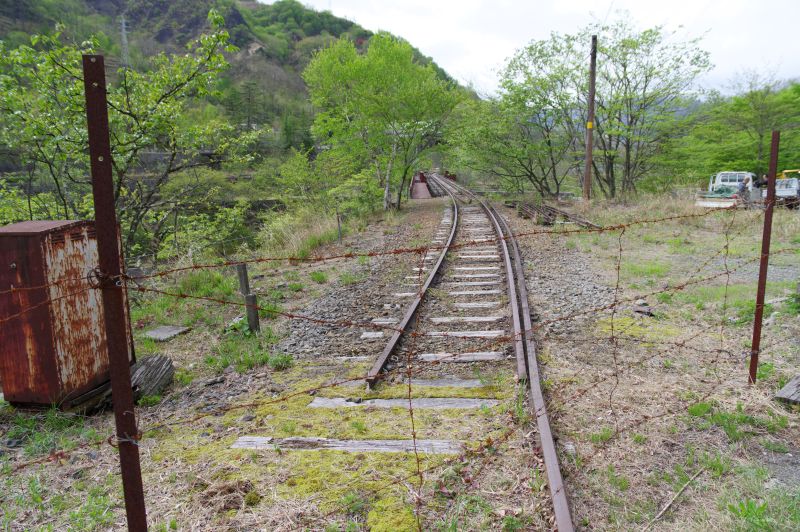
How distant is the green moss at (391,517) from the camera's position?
A: 8.71ft

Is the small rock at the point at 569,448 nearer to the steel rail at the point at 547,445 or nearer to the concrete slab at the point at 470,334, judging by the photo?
the steel rail at the point at 547,445

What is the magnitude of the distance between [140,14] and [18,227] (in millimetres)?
118283

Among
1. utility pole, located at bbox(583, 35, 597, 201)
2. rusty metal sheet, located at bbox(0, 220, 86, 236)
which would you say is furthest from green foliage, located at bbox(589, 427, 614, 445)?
utility pole, located at bbox(583, 35, 597, 201)

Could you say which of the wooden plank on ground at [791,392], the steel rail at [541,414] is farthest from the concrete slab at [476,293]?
the wooden plank on ground at [791,392]

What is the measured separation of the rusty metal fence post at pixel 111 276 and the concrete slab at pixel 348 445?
4.54ft

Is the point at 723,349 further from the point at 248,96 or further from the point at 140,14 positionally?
the point at 140,14

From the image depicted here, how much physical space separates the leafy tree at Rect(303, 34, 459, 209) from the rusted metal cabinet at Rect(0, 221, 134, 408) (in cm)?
1626

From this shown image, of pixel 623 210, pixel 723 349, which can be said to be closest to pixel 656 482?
pixel 723 349

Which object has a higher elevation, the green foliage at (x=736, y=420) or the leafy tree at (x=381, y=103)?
the leafy tree at (x=381, y=103)

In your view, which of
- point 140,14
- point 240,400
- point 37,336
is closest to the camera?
point 37,336

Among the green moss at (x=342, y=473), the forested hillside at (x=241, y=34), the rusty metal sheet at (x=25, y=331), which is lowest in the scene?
the green moss at (x=342, y=473)

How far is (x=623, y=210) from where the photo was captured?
52.2 ft

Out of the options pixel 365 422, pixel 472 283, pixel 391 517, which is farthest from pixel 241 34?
pixel 391 517

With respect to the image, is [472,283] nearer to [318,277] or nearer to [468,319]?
[468,319]
